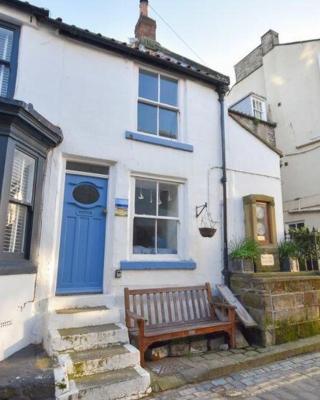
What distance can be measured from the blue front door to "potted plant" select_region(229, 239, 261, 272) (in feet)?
9.32

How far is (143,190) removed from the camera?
611 centimetres

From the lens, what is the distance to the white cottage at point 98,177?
4.42m

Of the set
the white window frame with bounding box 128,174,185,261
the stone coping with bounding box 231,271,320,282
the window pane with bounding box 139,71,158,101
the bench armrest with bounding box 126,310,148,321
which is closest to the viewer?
the bench armrest with bounding box 126,310,148,321

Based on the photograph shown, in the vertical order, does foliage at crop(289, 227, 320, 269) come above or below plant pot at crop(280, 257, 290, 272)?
Answer: above

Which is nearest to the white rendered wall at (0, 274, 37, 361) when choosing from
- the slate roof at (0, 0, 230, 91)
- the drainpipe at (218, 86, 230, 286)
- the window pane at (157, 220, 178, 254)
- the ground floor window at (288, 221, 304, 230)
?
the window pane at (157, 220, 178, 254)

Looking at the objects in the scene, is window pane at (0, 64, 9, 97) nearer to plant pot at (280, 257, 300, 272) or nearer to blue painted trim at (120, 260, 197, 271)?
blue painted trim at (120, 260, 197, 271)

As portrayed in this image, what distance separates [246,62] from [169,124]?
412 inches

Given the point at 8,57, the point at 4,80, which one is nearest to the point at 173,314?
the point at 4,80

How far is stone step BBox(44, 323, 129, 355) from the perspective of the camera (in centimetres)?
392

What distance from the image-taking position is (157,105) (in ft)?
21.8

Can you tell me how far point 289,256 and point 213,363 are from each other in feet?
11.2

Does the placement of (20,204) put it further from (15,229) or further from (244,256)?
(244,256)

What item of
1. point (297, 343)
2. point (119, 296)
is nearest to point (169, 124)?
point (119, 296)

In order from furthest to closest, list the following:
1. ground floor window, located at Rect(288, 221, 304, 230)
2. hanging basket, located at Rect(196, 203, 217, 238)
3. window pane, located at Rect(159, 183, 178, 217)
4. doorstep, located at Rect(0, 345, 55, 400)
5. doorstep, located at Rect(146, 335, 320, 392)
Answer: ground floor window, located at Rect(288, 221, 304, 230)
window pane, located at Rect(159, 183, 178, 217)
hanging basket, located at Rect(196, 203, 217, 238)
doorstep, located at Rect(146, 335, 320, 392)
doorstep, located at Rect(0, 345, 55, 400)
